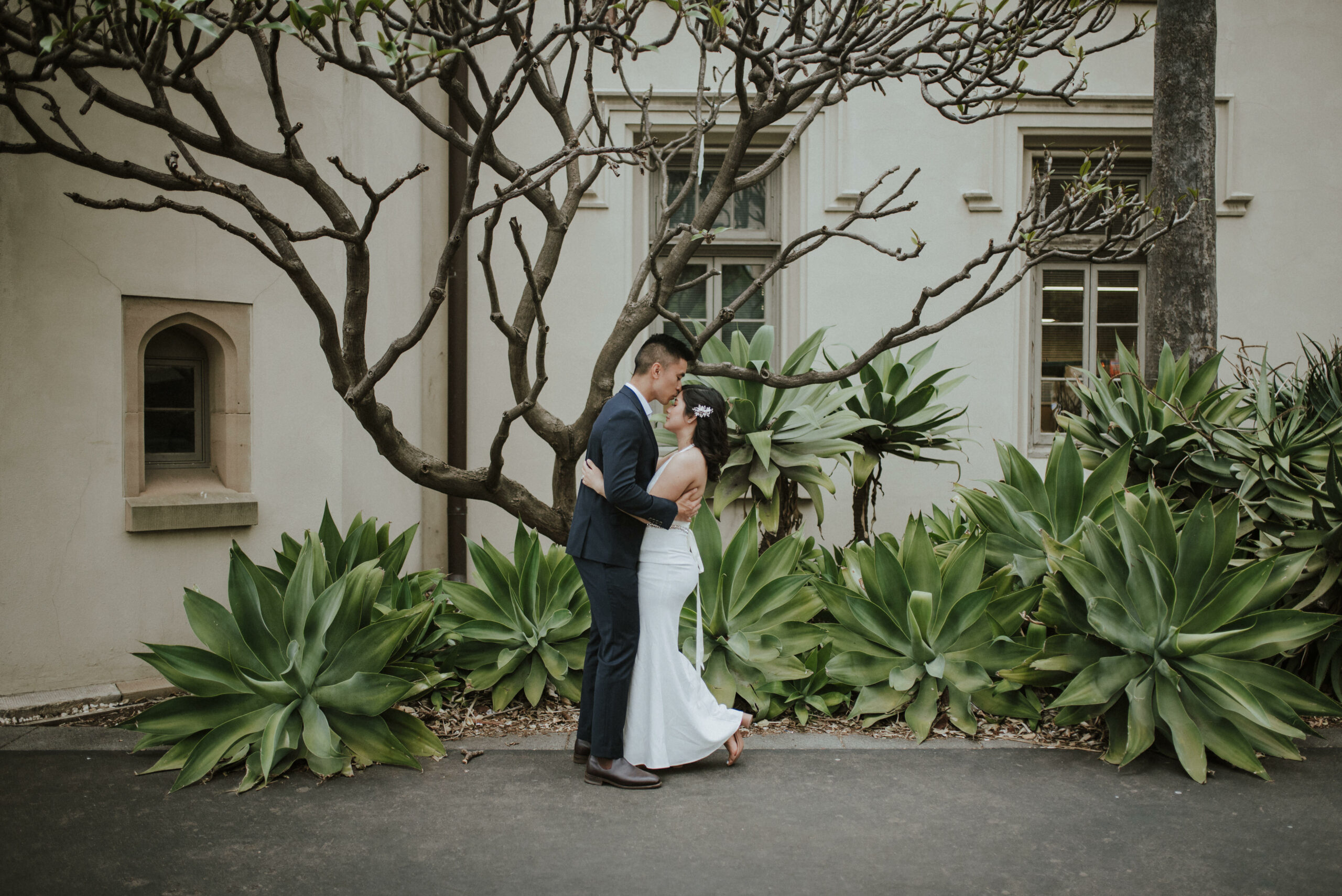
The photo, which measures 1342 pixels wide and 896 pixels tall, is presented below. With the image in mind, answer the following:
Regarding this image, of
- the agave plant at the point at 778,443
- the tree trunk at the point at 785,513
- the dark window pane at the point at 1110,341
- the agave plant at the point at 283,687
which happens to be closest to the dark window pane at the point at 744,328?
the agave plant at the point at 778,443

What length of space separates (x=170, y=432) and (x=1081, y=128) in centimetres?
700

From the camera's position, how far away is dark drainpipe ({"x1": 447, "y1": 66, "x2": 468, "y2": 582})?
746cm

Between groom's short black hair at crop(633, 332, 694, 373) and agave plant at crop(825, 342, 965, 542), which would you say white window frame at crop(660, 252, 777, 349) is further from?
groom's short black hair at crop(633, 332, 694, 373)

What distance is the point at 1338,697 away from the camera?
4680 mm

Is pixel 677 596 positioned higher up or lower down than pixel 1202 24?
lower down

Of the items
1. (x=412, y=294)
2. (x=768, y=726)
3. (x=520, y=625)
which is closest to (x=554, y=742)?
(x=520, y=625)

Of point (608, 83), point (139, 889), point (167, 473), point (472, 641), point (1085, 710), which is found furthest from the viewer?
point (608, 83)

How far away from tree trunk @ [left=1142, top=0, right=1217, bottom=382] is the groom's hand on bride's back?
3166 mm

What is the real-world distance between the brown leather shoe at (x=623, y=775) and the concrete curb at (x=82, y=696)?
9.32 feet

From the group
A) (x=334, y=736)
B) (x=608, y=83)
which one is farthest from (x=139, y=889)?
(x=608, y=83)

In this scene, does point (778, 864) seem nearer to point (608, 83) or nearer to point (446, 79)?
point (446, 79)

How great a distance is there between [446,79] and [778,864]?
3.33 m

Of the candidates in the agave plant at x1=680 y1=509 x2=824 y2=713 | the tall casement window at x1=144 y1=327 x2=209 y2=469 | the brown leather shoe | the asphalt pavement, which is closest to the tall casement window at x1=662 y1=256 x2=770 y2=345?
the agave plant at x1=680 y1=509 x2=824 y2=713

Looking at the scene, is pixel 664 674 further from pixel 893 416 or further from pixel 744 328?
pixel 744 328
